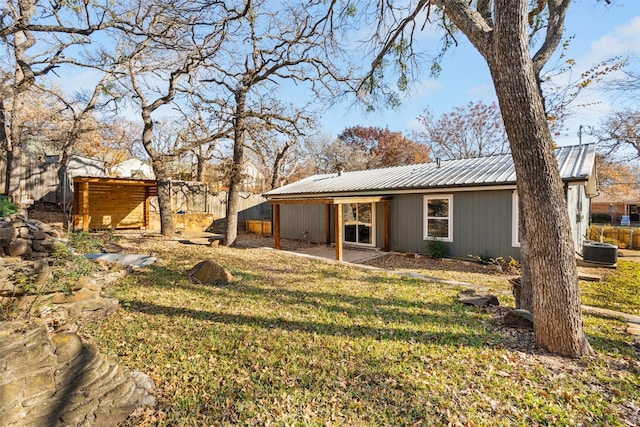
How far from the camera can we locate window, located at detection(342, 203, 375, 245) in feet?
35.4

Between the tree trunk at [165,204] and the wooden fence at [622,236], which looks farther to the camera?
the wooden fence at [622,236]

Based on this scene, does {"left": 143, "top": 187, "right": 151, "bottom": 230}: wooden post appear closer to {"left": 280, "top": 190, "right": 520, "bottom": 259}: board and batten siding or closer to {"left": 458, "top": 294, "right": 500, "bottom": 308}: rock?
{"left": 280, "top": 190, "right": 520, "bottom": 259}: board and batten siding

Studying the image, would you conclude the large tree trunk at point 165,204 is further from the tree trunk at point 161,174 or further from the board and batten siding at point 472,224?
the board and batten siding at point 472,224

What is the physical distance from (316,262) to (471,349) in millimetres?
5295

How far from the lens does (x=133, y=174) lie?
71.1 feet

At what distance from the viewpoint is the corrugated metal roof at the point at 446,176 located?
7.58 meters

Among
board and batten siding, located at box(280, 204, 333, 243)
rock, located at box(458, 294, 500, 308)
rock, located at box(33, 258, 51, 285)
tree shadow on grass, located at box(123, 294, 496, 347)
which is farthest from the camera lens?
board and batten siding, located at box(280, 204, 333, 243)

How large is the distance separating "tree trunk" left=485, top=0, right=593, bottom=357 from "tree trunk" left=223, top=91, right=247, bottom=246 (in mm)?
8400

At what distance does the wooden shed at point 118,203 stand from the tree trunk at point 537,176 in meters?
12.3

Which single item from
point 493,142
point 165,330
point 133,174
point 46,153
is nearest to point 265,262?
point 165,330

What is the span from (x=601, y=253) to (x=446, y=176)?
4438 millimetres

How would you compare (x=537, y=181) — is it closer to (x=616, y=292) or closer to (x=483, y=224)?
(x=616, y=292)

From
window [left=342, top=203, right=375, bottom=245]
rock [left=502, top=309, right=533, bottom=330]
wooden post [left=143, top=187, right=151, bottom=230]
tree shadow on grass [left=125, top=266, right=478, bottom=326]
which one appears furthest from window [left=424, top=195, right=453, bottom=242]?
wooden post [left=143, top=187, right=151, bottom=230]

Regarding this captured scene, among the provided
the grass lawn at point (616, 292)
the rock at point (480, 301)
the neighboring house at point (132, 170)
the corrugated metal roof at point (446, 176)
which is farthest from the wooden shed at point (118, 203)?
the grass lawn at point (616, 292)
